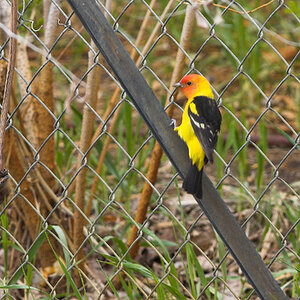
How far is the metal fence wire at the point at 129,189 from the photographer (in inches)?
86.3

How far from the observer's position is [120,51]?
2.13m

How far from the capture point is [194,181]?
2111 mm

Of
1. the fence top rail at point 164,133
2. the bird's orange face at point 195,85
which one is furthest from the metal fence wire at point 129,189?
the bird's orange face at point 195,85

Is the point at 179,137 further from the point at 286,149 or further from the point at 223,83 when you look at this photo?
the point at 223,83

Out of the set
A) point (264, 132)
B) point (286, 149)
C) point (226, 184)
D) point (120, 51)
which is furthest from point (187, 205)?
point (120, 51)

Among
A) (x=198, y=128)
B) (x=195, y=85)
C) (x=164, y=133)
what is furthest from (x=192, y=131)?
(x=195, y=85)

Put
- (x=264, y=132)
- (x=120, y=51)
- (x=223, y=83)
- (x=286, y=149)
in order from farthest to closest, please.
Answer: (x=223, y=83)
(x=286, y=149)
(x=264, y=132)
(x=120, y=51)

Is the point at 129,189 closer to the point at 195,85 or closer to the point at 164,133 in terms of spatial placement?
the point at 195,85

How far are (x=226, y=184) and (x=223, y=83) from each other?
5.56ft

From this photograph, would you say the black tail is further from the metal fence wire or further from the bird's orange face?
the bird's orange face

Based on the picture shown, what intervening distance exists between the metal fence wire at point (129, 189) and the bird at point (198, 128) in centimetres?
5

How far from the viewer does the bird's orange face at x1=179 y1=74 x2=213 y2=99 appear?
2.49 m

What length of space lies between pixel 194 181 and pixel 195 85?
569mm

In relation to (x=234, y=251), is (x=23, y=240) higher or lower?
higher
